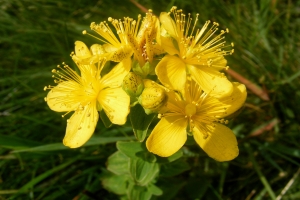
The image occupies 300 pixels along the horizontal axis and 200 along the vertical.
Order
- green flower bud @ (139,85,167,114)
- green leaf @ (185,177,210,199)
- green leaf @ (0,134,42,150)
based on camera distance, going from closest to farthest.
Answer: green flower bud @ (139,85,167,114) → green leaf @ (0,134,42,150) → green leaf @ (185,177,210,199)

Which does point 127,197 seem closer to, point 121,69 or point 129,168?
point 129,168

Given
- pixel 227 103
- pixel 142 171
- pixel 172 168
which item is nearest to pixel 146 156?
pixel 142 171

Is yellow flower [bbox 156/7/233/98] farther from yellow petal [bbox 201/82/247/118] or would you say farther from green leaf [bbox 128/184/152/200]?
green leaf [bbox 128/184/152/200]

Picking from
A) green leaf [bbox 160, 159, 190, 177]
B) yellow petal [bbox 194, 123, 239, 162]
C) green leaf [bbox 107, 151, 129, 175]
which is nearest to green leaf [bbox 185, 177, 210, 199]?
green leaf [bbox 160, 159, 190, 177]

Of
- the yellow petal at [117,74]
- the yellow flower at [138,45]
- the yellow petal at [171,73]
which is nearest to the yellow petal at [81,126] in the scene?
the yellow petal at [117,74]

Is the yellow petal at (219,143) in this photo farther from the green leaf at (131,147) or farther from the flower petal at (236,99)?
the green leaf at (131,147)
